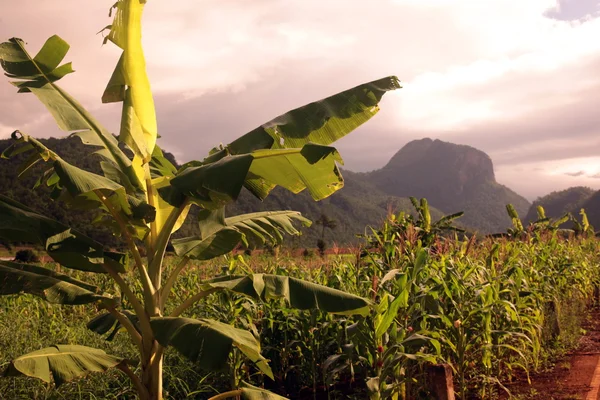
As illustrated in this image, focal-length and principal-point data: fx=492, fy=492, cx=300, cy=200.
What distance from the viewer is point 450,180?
180125 millimetres

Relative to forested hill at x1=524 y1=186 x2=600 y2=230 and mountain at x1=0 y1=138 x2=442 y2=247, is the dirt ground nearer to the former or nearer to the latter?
mountain at x1=0 y1=138 x2=442 y2=247

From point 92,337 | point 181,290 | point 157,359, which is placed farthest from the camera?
point 181,290

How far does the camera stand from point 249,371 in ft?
16.0

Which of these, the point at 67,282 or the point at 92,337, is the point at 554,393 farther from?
the point at 92,337

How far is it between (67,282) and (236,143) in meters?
1.45

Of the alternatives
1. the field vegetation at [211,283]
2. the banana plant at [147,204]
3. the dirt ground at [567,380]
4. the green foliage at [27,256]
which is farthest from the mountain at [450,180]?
the banana plant at [147,204]

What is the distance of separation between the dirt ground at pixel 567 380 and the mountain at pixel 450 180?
164m

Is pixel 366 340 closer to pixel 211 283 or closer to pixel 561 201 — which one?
pixel 211 283

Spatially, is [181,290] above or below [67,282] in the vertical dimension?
below

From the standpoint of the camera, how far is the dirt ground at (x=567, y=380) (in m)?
4.52

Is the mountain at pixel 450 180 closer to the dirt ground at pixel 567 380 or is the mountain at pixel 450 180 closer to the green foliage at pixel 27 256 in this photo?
the green foliage at pixel 27 256

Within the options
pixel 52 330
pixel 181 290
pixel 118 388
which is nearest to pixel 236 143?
pixel 118 388

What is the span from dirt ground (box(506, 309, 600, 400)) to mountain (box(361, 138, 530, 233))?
163788 mm

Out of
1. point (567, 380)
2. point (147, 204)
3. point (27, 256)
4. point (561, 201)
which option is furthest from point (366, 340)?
point (561, 201)
